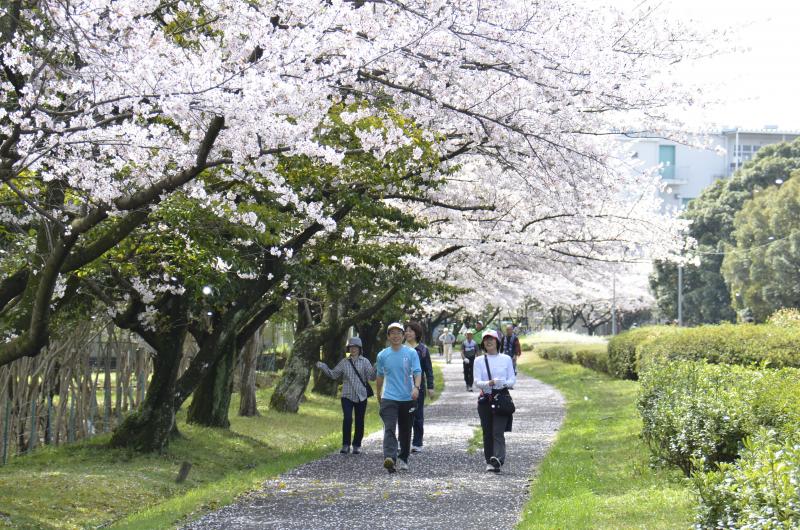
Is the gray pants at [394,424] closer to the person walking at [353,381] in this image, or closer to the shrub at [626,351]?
the person walking at [353,381]

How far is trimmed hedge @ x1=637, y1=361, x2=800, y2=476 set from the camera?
Result: 7695 mm

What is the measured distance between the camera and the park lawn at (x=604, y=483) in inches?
317

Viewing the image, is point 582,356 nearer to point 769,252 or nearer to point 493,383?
point 769,252

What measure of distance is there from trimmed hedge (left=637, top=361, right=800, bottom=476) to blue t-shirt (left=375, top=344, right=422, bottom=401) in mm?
2861

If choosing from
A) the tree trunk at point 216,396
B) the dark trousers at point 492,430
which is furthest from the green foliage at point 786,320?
the tree trunk at point 216,396

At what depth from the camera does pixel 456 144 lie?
12.5 m

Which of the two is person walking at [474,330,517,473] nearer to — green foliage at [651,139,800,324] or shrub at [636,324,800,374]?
shrub at [636,324,800,374]

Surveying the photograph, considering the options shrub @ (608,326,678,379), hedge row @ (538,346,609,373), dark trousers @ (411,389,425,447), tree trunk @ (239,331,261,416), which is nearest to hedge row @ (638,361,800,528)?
dark trousers @ (411,389,425,447)

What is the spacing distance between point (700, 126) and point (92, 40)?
7174mm

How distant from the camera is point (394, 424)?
11.8 m

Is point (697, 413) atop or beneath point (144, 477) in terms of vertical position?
atop

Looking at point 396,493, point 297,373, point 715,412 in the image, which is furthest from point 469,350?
point 715,412

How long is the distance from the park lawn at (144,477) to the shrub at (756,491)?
4.85 m

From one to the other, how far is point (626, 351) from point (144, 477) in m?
20.4
